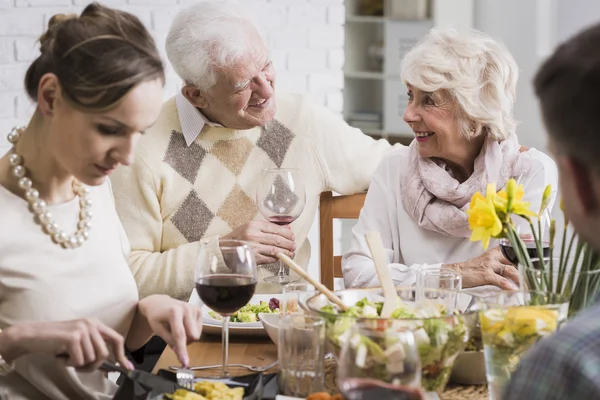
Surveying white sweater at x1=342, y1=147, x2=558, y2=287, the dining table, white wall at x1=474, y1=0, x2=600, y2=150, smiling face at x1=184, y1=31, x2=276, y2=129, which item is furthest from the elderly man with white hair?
white wall at x1=474, y1=0, x2=600, y2=150

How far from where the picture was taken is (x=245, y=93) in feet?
7.78

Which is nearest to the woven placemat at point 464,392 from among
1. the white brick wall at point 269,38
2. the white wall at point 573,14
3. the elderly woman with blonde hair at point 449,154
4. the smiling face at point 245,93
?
the elderly woman with blonde hair at point 449,154

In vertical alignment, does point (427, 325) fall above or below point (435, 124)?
below

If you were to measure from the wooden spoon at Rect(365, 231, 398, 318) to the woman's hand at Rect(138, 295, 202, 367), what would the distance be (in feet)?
1.07

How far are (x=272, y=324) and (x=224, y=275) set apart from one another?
18 cm

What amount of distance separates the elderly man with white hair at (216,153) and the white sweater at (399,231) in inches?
4.6

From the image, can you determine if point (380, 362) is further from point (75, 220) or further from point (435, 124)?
point (435, 124)

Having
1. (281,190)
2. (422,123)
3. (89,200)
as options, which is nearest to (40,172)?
(89,200)

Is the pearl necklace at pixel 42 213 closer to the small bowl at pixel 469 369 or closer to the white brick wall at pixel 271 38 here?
the small bowl at pixel 469 369

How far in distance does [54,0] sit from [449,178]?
198 centimetres

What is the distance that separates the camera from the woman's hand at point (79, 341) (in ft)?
4.39

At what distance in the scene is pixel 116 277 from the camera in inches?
68.4

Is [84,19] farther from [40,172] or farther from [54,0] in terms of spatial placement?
[54,0]

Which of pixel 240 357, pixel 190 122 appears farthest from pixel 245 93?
pixel 240 357
